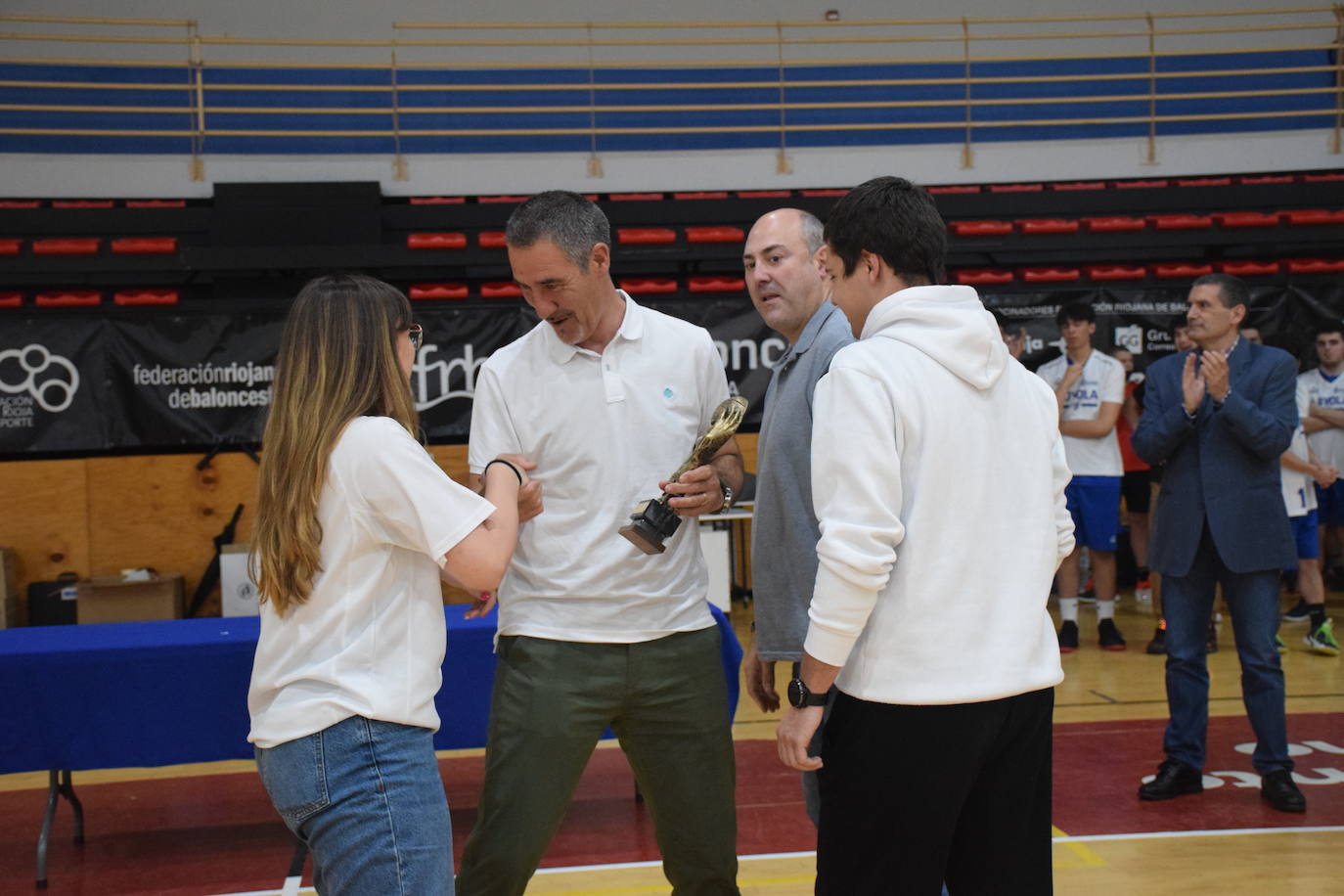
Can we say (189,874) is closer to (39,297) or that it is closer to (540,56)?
(39,297)

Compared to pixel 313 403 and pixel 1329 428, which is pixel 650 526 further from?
pixel 1329 428

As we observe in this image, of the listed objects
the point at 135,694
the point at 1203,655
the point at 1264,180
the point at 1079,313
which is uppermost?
the point at 1264,180

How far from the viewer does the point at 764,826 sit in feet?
13.1

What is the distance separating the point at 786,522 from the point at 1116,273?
28.4 ft

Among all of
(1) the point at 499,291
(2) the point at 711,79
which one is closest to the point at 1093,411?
(1) the point at 499,291

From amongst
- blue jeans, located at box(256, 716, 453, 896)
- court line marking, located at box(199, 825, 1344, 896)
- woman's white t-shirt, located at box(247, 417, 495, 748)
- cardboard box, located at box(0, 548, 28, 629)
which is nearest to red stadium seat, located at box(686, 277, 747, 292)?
cardboard box, located at box(0, 548, 28, 629)

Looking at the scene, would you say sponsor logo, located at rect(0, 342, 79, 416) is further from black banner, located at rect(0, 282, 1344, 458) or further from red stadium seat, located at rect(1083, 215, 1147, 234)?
red stadium seat, located at rect(1083, 215, 1147, 234)

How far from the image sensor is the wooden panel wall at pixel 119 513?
798cm

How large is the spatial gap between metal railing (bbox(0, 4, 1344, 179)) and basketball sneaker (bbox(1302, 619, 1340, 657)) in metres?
5.66

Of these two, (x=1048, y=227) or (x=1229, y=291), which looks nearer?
(x=1229, y=291)

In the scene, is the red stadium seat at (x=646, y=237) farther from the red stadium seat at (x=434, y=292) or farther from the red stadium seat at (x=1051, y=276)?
the red stadium seat at (x=1051, y=276)

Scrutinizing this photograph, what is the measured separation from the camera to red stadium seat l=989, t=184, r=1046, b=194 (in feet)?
32.9

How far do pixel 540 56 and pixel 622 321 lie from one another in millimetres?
9655

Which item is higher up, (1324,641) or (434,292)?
(434,292)
